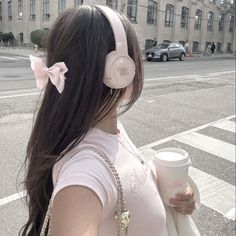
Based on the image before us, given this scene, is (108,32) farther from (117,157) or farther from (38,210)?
(38,210)

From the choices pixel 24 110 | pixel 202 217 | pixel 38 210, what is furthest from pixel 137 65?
pixel 24 110

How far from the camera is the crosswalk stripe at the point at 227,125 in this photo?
26.3 feet

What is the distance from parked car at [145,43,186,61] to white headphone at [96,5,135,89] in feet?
85.2

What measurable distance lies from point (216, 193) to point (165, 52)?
2371 cm

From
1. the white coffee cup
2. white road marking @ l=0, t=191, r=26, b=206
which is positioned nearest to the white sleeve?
the white coffee cup

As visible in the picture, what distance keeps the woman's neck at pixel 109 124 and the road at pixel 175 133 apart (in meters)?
1.21

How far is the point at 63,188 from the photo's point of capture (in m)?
1.08

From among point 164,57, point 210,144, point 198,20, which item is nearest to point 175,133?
point 210,144

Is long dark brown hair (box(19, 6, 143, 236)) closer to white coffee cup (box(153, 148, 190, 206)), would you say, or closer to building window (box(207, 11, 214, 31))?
white coffee cup (box(153, 148, 190, 206))

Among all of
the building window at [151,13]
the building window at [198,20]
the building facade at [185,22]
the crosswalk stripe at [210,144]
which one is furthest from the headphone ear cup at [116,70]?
the building window at [198,20]

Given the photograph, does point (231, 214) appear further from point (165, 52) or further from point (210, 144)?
point (165, 52)

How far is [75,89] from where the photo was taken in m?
1.21

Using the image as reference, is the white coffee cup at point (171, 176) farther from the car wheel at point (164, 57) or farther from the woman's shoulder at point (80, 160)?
the car wheel at point (164, 57)

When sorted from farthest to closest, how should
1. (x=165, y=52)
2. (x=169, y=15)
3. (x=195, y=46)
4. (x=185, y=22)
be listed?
(x=195, y=46), (x=185, y=22), (x=169, y=15), (x=165, y=52)
